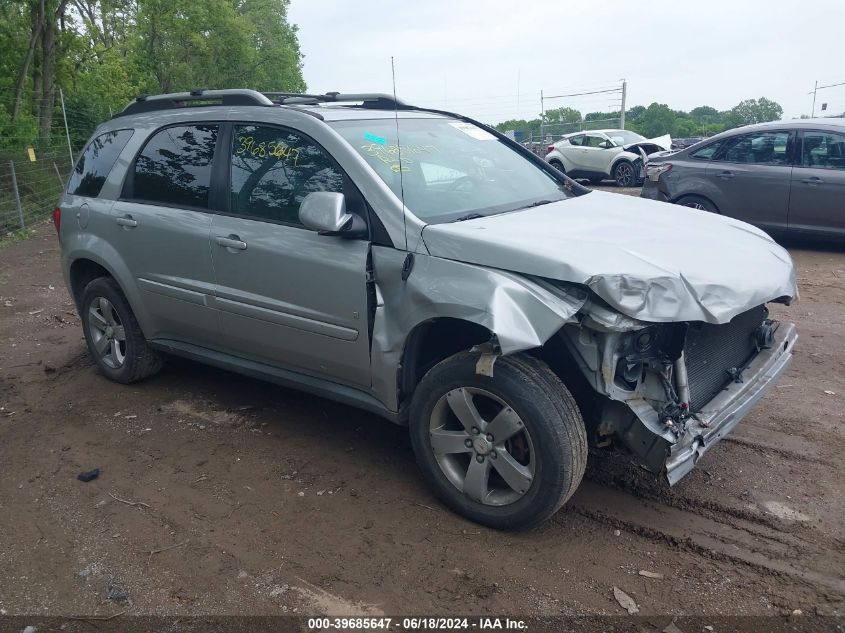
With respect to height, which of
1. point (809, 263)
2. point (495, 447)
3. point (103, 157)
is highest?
point (103, 157)

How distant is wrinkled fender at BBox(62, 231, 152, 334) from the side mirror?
1.92m

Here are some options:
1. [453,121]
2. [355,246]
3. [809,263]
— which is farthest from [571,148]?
[355,246]

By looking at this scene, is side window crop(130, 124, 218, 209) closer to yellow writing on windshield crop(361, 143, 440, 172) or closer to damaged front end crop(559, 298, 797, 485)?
yellow writing on windshield crop(361, 143, 440, 172)

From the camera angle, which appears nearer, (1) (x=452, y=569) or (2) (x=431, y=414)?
(1) (x=452, y=569)

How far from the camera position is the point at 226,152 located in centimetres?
438

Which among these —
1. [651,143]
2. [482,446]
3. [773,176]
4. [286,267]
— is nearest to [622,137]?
[651,143]

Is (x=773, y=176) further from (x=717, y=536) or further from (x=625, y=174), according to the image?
(x=625, y=174)

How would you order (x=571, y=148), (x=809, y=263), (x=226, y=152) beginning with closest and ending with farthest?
(x=226, y=152) < (x=809, y=263) < (x=571, y=148)

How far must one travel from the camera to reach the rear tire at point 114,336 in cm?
519

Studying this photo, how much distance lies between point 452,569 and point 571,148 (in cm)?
1861

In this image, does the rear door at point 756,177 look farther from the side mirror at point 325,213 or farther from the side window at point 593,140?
the side window at point 593,140

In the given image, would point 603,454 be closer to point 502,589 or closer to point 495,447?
point 495,447

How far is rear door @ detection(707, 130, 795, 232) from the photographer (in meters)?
9.23

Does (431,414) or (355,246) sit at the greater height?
(355,246)
